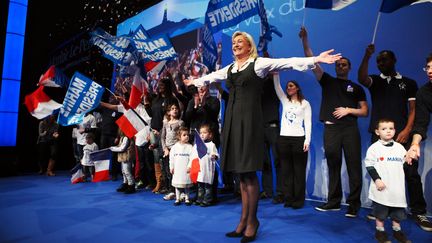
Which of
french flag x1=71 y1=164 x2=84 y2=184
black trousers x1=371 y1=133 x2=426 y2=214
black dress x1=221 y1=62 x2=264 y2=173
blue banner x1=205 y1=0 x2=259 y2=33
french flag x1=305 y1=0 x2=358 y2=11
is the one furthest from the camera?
french flag x1=71 y1=164 x2=84 y2=184

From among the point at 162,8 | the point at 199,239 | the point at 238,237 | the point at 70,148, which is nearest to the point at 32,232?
the point at 199,239

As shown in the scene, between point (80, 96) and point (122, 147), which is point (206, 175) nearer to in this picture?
point (122, 147)

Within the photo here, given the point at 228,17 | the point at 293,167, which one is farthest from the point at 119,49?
the point at 293,167

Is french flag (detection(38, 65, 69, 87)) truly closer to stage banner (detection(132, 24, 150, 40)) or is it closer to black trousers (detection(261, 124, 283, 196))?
stage banner (detection(132, 24, 150, 40))

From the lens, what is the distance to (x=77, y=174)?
638cm

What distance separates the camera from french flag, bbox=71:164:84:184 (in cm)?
631

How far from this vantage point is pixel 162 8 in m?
7.60

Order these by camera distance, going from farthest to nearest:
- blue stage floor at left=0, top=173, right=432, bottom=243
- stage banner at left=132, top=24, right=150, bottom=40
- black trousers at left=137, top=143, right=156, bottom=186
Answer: black trousers at left=137, top=143, right=156, bottom=186, stage banner at left=132, top=24, right=150, bottom=40, blue stage floor at left=0, top=173, right=432, bottom=243

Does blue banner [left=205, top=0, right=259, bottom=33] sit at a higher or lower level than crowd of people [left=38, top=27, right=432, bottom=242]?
higher

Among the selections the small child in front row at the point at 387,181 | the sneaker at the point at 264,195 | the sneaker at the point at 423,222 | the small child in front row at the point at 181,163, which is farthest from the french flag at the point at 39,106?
the sneaker at the point at 423,222

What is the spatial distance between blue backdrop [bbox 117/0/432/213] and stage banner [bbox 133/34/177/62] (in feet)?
4.57

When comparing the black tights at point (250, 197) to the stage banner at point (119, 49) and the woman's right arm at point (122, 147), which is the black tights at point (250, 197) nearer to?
the woman's right arm at point (122, 147)

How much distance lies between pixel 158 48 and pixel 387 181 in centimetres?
374

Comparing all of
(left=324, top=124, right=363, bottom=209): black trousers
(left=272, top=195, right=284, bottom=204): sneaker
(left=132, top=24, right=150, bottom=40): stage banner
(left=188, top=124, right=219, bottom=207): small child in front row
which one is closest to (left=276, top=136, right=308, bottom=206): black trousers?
(left=272, top=195, right=284, bottom=204): sneaker
